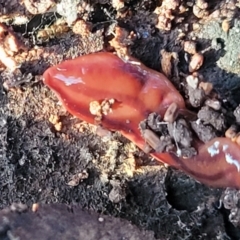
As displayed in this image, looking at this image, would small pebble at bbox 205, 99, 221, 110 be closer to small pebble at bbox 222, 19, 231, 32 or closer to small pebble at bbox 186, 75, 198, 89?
small pebble at bbox 186, 75, 198, 89

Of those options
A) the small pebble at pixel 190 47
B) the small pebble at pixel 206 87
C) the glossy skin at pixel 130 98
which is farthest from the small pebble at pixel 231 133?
the small pebble at pixel 190 47

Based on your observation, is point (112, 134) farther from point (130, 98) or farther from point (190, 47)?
point (190, 47)

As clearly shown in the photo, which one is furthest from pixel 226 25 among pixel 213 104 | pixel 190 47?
pixel 213 104

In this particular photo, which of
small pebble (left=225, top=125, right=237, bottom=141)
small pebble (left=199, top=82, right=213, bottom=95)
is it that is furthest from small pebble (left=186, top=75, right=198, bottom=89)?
small pebble (left=225, top=125, right=237, bottom=141)

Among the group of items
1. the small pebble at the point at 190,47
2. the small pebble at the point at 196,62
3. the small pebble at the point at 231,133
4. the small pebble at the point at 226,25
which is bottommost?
the small pebble at the point at 231,133

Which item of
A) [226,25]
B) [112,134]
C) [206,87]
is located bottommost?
[112,134]

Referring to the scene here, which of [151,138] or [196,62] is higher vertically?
[196,62]

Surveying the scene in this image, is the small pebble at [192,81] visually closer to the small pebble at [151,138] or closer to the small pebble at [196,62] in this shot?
the small pebble at [196,62]
